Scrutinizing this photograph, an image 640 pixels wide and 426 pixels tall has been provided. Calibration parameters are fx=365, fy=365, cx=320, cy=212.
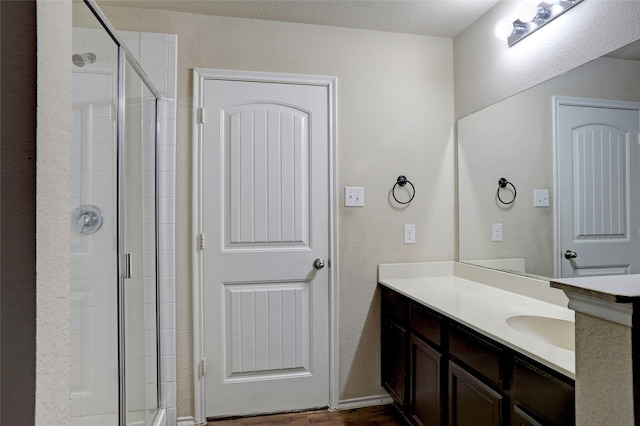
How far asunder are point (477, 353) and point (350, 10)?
6.29ft

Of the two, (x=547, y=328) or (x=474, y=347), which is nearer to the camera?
(x=474, y=347)

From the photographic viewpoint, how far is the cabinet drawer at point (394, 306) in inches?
81.0

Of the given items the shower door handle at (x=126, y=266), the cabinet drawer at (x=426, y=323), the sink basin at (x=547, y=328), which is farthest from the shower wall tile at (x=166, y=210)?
the sink basin at (x=547, y=328)

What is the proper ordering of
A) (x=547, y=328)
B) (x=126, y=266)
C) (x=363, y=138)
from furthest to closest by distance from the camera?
(x=363, y=138) < (x=126, y=266) < (x=547, y=328)

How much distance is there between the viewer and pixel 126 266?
165 centimetres

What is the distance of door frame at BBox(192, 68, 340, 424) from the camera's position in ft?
7.05

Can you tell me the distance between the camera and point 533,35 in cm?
183

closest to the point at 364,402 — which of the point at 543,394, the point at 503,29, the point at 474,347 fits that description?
the point at 474,347

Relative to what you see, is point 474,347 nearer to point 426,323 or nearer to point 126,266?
point 426,323

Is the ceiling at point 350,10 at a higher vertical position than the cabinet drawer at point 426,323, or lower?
higher

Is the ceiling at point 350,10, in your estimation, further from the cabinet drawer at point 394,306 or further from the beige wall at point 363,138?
the cabinet drawer at point 394,306

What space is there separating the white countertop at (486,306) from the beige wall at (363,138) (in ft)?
0.62

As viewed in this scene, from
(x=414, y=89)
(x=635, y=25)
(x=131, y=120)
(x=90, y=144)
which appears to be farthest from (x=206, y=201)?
(x=635, y=25)

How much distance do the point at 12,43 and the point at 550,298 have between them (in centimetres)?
204
